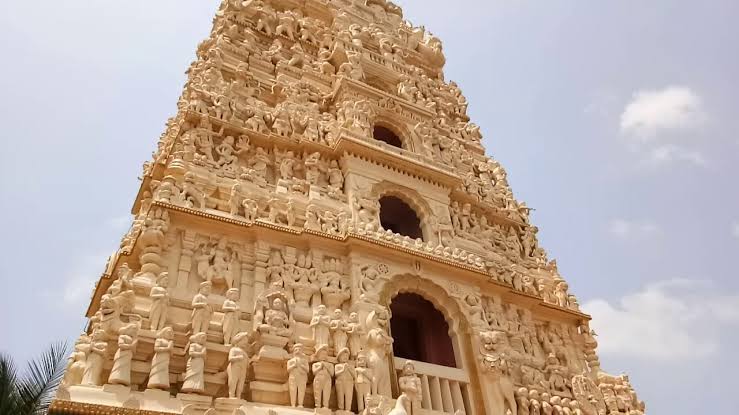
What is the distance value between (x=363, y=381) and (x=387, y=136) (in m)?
7.63

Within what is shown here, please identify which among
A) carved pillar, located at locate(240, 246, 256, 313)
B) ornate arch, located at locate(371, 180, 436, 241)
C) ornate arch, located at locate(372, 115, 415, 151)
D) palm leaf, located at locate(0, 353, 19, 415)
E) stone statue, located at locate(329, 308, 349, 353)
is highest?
ornate arch, located at locate(372, 115, 415, 151)

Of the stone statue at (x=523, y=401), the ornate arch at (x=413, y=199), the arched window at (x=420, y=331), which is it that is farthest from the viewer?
the ornate arch at (x=413, y=199)

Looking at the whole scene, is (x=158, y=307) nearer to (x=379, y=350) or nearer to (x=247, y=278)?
(x=247, y=278)

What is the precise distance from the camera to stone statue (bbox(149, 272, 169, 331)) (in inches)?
270

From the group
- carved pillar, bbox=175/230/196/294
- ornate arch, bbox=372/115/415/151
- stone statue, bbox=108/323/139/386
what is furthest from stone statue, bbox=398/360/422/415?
ornate arch, bbox=372/115/415/151

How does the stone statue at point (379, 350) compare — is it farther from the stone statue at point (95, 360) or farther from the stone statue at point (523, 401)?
the stone statue at point (95, 360)

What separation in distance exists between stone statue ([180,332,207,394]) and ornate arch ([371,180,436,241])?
5.14 metres

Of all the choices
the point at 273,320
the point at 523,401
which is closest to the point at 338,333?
the point at 273,320

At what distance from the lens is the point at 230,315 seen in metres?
7.30

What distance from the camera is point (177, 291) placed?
7.59 m

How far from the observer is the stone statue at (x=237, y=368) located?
6.66m

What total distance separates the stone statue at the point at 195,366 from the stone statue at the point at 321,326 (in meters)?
1.61

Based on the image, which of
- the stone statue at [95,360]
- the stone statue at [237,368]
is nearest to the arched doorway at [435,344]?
the stone statue at [237,368]

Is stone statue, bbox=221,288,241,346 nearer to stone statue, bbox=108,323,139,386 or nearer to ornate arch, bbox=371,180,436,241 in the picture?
stone statue, bbox=108,323,139,386
